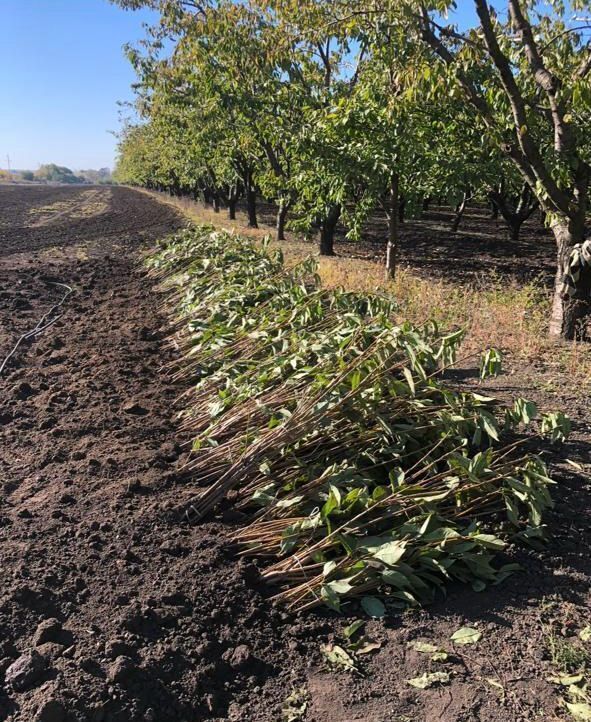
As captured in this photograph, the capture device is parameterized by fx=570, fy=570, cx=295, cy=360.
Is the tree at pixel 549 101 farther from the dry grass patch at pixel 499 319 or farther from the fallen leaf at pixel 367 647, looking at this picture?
the fallen leaf at pixel 367 647

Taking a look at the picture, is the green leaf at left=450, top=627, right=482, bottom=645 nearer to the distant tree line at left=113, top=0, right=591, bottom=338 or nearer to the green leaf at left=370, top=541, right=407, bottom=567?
the green leaf at left=370, top=541, right=407, bottom=567

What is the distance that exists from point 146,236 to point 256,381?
1433 cm

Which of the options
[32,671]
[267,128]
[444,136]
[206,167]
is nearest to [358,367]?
[32,671]

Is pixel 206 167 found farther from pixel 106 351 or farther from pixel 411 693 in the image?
pixel 411 693

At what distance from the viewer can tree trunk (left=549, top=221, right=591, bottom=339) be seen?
570 centimetres

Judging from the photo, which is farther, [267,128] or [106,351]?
[267,128]

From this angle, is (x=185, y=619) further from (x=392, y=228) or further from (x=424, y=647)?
(x=392, y=228)

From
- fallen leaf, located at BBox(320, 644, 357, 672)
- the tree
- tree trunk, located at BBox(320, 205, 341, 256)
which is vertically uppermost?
the tree

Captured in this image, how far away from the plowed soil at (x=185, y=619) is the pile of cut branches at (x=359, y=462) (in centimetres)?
15

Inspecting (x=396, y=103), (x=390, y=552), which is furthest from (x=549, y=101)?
(x=390, y=552)

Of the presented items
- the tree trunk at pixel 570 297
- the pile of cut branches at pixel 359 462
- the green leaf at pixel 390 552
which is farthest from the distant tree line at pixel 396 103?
the green leaf at pixel 390 552

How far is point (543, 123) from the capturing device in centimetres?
987

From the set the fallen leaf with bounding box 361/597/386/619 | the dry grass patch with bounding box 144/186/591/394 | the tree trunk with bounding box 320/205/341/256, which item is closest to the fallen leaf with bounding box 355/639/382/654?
the fallen leaf with bounding box 361/597/386/619

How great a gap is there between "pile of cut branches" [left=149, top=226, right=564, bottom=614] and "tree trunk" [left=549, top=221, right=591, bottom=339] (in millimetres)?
2354
